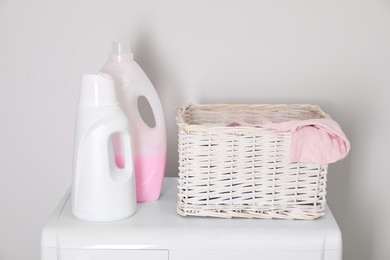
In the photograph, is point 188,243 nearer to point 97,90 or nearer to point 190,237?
point 190,237

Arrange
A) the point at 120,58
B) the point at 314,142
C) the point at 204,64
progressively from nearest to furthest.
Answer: the point at 314,142 → the point at 120,58 → the point at 204,64

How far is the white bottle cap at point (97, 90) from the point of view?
1200 millimetres

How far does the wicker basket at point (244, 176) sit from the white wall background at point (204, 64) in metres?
0.40

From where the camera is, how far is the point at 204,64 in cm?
161

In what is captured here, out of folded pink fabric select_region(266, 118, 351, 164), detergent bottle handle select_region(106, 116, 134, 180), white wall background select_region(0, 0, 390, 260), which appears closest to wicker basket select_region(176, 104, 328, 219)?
folded pink fabric select_region(266, 118, 351, 164)

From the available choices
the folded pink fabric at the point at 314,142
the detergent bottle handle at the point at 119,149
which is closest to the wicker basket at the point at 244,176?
the folded pink fabric at the point at 314,142

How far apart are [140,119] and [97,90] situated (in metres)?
0.17

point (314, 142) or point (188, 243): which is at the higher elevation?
point (314, 142)

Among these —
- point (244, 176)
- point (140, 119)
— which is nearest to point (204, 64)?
point (140, 119)

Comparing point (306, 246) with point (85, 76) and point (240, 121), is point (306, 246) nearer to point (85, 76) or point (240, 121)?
point (240, 121)

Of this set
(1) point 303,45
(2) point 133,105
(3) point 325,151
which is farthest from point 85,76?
(1) point 303,45

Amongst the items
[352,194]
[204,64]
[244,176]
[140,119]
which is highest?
[204,64]

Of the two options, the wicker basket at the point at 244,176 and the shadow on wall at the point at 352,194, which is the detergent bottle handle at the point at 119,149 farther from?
the shadow on wall at the point at 352,194

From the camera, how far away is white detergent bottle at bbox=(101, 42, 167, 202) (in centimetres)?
131
